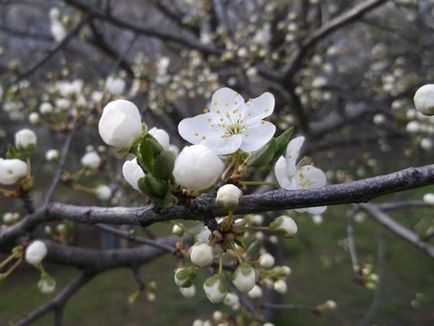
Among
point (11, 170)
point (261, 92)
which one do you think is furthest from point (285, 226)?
point (261, 92)

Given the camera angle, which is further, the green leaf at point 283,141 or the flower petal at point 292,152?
the flower petal at point 292,152

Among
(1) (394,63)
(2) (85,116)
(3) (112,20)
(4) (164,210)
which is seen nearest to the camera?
(4) (164,210)

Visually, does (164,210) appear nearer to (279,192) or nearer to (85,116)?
(279,192)

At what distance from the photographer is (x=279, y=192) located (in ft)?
2.32

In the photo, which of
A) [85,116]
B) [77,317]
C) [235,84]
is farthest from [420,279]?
[85,116]

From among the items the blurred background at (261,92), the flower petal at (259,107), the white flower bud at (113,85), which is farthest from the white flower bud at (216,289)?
the white flower bud at (113,85)

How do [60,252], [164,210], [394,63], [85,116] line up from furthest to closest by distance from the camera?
[394,63], [85,116], [60,252], [164,210]

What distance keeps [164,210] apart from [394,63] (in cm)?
459

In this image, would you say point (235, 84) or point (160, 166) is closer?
point (160, 166)

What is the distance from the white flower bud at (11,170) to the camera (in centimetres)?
118

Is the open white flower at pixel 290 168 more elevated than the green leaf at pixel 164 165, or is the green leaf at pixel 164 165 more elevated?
the green leaf at pixel 164 165

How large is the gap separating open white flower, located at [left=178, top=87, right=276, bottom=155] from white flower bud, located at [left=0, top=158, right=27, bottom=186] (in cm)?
57

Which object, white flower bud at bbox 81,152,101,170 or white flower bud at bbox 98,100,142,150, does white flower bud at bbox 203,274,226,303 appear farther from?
white flower bud at bbox 81,152,101,170

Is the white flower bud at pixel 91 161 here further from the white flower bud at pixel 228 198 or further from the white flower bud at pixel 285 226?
→ the white flower bud at pixel 228 198
